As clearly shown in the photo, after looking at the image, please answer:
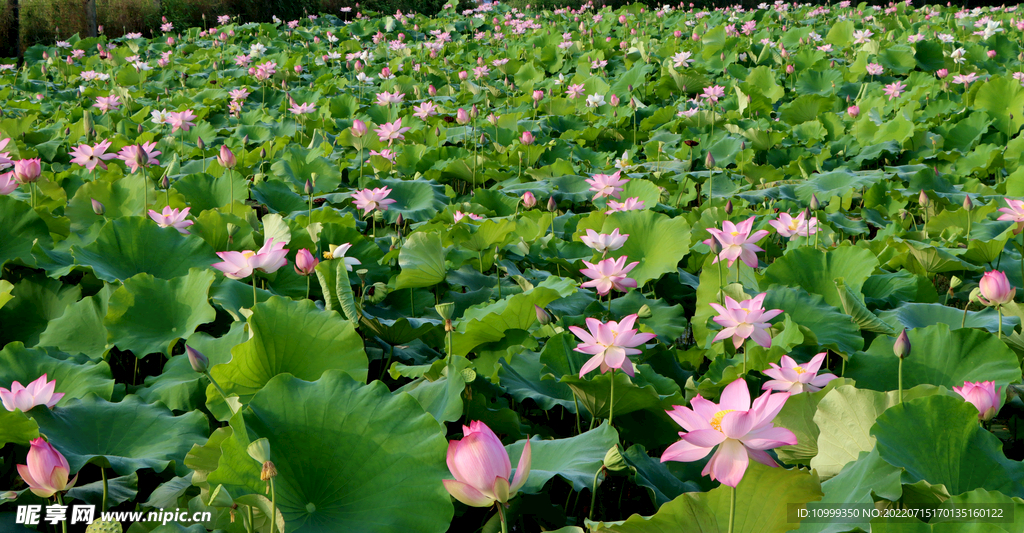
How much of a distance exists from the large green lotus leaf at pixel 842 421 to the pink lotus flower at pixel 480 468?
525 mm

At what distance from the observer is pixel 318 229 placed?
1948 mm

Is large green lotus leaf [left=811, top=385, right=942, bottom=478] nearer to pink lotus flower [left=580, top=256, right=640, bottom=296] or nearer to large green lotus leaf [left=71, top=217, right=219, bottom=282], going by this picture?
pink lotus flower [left=580, top=256, right=640, bottom=296]

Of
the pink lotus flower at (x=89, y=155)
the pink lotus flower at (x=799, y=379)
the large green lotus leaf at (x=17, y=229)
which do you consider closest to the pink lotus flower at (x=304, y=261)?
the large green lotus leaf at (x=17, y=229)

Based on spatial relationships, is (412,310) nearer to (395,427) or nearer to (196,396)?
(196,396)

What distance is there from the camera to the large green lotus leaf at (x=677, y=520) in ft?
2.67

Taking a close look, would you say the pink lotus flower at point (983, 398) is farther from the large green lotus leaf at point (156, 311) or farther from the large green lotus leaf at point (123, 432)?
the large green lotus leaf at point (156, 311)

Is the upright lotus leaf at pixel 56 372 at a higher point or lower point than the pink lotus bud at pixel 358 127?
higher

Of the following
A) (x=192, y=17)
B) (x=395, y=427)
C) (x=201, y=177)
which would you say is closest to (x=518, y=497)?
(x=395, y=427)

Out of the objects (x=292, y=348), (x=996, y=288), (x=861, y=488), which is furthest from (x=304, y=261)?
(x=996, y=288)

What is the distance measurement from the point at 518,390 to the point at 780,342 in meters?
0.57

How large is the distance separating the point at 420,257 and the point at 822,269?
1.06m

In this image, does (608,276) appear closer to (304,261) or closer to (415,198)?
(304,261)

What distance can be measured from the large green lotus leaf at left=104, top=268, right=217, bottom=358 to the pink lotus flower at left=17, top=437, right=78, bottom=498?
0.55 meters

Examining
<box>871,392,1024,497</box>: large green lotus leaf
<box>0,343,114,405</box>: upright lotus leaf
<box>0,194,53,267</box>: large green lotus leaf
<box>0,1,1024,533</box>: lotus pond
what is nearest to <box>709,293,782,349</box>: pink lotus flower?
<box>0,1,1024,533</box>: lotus pond
